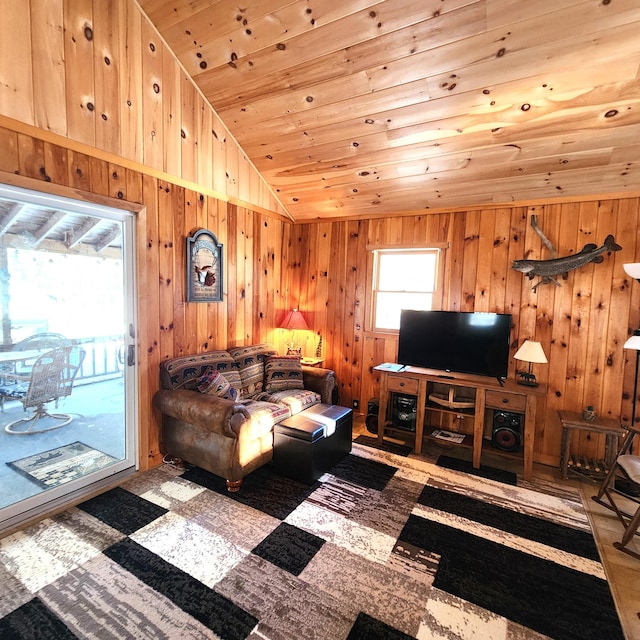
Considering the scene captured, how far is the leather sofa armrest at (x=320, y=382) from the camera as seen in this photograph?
3725 millimetres

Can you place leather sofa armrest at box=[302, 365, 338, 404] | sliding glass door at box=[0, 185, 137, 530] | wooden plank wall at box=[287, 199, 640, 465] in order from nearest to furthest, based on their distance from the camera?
sliding glass door at box=[0, 185, 137, 530] → wooden plank wall at box=[287, 199, 640, 465] → leather sofa armrest at box=[302, 365, 338, 404]

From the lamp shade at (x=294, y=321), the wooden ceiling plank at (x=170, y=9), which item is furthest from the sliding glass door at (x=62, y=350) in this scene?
the lamp shade at (x=294, y=321)

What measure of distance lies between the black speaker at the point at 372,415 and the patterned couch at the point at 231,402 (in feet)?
1.49

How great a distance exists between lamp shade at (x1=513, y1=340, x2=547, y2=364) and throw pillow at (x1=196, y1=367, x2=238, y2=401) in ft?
8.28

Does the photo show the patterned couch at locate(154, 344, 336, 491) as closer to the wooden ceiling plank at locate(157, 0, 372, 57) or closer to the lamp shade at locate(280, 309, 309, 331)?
the lamp shade at locate(280, 309, 309, 331)

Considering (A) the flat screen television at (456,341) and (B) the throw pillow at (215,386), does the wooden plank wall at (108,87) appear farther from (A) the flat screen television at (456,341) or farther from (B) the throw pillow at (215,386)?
(A) the flat screen television at (456,341)

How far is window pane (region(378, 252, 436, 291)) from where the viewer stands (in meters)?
3.87

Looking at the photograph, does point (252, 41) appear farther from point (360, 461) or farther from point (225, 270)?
point (360, 461)

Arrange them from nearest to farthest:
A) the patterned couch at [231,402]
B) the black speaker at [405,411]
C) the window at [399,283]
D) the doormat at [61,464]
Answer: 1. the doormat at [61,464]
2. the patterned couch at [231,402]
3. the black speaker at [405,411]
4. the window at [399,283]

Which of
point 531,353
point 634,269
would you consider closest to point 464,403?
point 531,353

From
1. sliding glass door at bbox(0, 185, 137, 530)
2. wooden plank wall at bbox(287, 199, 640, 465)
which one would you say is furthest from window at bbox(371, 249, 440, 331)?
sliding glass door at bbox(0, 185, 137, 530)

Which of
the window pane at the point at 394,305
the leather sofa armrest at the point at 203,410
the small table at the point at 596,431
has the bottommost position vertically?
the small table at the point at 596,431

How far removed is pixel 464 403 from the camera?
324 centimetres

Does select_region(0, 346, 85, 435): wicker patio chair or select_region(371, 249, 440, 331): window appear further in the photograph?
select_region(371, 249, 440, 331): window
